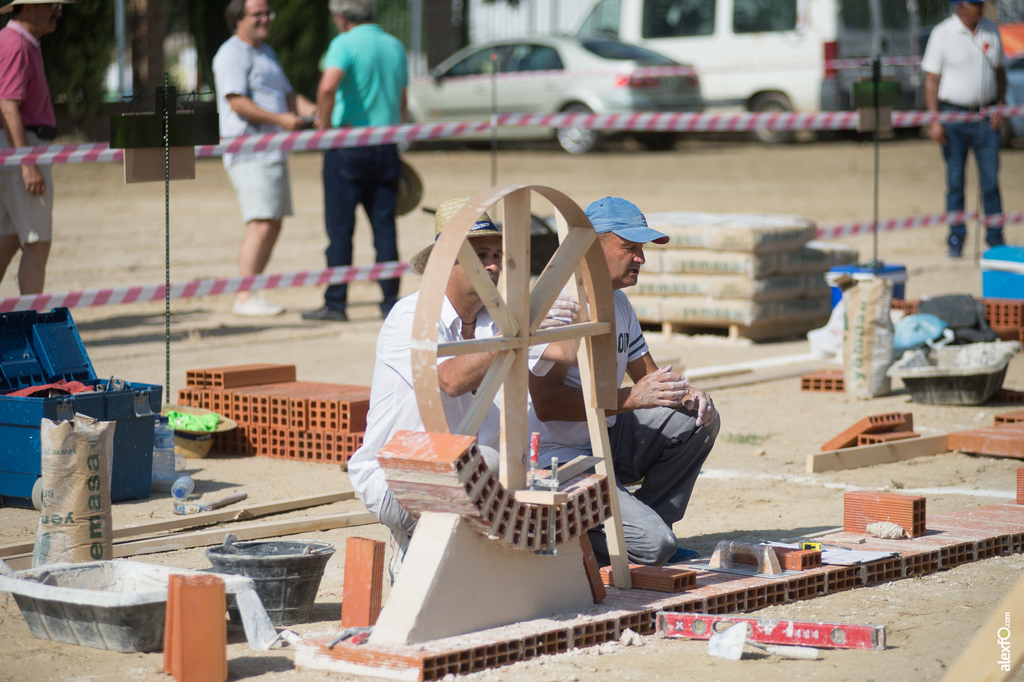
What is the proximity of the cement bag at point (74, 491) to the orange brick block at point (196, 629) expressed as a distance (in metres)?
0.87

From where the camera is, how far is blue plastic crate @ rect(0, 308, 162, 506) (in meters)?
Result: 5.47

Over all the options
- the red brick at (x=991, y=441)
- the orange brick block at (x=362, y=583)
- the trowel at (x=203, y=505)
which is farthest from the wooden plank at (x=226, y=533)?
the red brick at (x=991, y=441)

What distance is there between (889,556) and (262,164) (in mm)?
6586

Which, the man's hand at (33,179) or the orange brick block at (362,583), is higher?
the man's hand at (33,179)

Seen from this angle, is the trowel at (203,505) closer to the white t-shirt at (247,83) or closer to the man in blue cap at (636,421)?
the man in blue cap at (636,421)

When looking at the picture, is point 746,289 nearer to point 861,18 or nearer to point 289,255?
point 289,255

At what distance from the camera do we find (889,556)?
15.3ft

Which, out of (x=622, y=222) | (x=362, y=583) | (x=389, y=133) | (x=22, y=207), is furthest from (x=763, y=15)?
(x=362, y=583)

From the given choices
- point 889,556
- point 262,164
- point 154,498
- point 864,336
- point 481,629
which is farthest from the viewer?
point 262,164

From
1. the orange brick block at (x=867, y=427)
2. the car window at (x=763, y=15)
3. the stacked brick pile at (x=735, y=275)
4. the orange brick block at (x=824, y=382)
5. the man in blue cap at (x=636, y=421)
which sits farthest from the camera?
the car window at (x=763, y=15)

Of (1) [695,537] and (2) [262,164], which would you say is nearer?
(1) [695,537]

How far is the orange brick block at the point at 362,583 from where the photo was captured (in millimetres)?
3986

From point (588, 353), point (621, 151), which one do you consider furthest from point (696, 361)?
point (621, 151)

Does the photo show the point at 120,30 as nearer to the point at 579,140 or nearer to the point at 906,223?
the point at 579,140
